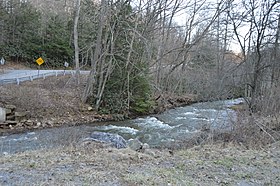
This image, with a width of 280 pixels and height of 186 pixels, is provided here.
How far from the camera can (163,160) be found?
644cm

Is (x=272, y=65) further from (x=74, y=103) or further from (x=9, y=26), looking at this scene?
(x=9, y=26)

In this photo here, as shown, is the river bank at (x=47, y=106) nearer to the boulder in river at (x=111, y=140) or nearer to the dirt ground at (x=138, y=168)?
the boulder in river at (x=111, y=140)

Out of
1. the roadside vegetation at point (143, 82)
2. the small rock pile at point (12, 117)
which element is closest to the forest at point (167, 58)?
the roadside vegetation at point (143, 82)

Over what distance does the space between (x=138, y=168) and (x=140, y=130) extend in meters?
8.90

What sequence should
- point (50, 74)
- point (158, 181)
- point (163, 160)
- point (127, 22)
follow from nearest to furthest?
point (158, 181) < point (163, 160) < point (127, 22) < point (50, 74)

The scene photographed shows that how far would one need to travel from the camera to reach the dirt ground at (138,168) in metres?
4.77

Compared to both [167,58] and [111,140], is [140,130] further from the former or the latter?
[167,58]

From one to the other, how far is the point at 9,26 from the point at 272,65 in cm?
2684

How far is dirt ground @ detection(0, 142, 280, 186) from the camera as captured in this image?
188 inches

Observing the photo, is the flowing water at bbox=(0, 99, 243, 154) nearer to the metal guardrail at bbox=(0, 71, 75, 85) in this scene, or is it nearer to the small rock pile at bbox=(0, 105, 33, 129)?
the small rock pile at bbox=(0, 105, 33, 129)

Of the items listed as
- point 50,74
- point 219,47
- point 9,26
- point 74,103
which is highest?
point 9,26

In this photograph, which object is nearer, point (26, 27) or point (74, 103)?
point (74, 103)

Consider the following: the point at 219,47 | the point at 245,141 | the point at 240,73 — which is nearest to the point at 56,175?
the point at 245,141

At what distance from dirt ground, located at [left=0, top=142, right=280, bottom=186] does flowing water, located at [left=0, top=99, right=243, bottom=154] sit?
2.68 metres
